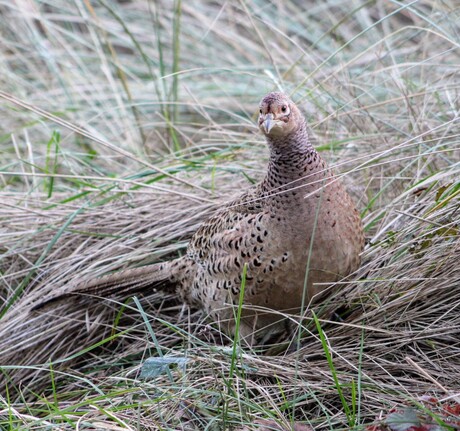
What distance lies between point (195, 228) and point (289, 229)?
1005mm

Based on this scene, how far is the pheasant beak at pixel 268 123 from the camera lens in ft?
10.7

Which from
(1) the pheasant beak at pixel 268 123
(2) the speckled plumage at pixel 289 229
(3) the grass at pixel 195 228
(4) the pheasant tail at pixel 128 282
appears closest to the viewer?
(3) the grass at pixel 195 228

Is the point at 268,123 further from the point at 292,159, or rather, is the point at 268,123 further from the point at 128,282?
the point at 128,282

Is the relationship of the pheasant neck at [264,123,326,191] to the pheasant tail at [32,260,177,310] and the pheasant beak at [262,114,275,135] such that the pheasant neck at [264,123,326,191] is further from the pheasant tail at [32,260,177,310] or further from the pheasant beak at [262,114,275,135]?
the pheasant tail at [32,260,177,310]

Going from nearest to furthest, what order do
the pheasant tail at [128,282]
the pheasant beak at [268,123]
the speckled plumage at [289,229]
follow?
the pheasant beak at [268,123]
the speckled plumage at [289,229]
the pheasant tail at [128,282]

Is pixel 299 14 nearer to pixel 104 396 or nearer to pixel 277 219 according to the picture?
pixel 277 219

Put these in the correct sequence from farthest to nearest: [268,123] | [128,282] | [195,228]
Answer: [195,228] → [128,282] → [268,123]

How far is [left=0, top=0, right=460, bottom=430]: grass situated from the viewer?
3068 millimetres

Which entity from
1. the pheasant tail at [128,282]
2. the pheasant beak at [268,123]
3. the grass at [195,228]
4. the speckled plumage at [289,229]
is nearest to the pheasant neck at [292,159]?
the speckled plumage at [289,229]

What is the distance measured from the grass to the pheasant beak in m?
0.46

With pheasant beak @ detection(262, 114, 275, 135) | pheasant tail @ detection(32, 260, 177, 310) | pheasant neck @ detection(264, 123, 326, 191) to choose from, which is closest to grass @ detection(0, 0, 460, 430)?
pheasant tail @ detection(32, 260, 177, 310)

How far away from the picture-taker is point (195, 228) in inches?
170

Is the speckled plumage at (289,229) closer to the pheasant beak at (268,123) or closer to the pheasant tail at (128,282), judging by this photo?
the pheasant beak at (268,123)

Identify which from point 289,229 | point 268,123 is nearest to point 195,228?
point 289,229
